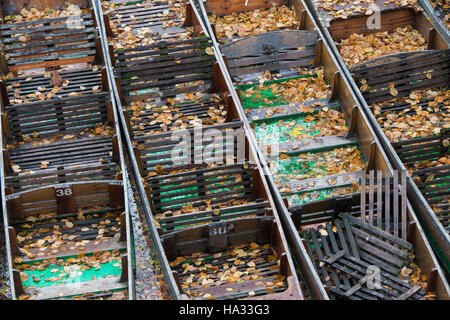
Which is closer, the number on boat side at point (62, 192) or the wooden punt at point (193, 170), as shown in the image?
the wooden punt at point (193, 170)

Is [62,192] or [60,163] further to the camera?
[60,163]

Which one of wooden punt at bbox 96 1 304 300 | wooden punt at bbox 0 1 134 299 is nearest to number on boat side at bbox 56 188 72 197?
wooden punt at bbox 0 1 134 299

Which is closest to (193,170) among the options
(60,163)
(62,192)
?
(62,192)

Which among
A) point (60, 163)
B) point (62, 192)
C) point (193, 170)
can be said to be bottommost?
point (62, 192)

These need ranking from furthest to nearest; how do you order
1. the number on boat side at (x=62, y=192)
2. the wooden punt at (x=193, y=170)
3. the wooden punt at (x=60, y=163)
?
1. the number on boat side at (x=62, y=192)
2. the wooden punt at (x=60, y=163)
3. the wooden punt at (x=193, y=170)

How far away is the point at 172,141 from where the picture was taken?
50.1ft

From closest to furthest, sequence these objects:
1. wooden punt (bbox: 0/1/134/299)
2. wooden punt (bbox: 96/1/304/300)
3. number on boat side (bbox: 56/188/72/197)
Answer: wooden punt (bbox: 96/1/304/300) < wooden punt (bbox: 0/1/134/299) < number on boat side (bbox: 56/188/72/197)

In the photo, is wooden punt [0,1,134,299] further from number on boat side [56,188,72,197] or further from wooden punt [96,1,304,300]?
wooden punt [96,1,304,300]

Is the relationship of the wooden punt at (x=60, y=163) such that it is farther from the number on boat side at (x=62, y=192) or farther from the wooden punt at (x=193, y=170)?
the wooden punt at (x=193, y=170)

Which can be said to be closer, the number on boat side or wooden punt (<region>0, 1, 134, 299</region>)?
wooden punt (<region>0, 1, 134, 299</region>)

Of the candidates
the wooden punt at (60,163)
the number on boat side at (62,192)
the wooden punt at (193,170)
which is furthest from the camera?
the number on boat side at (62,192)

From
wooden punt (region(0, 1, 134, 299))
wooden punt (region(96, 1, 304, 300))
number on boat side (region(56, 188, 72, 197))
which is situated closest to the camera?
wooden punt (region(96, 1, 304, 300))

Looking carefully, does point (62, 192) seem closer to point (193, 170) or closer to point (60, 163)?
point (60, 163)

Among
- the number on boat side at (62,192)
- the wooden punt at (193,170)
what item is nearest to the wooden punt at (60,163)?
the number on boat side at (62,192)
